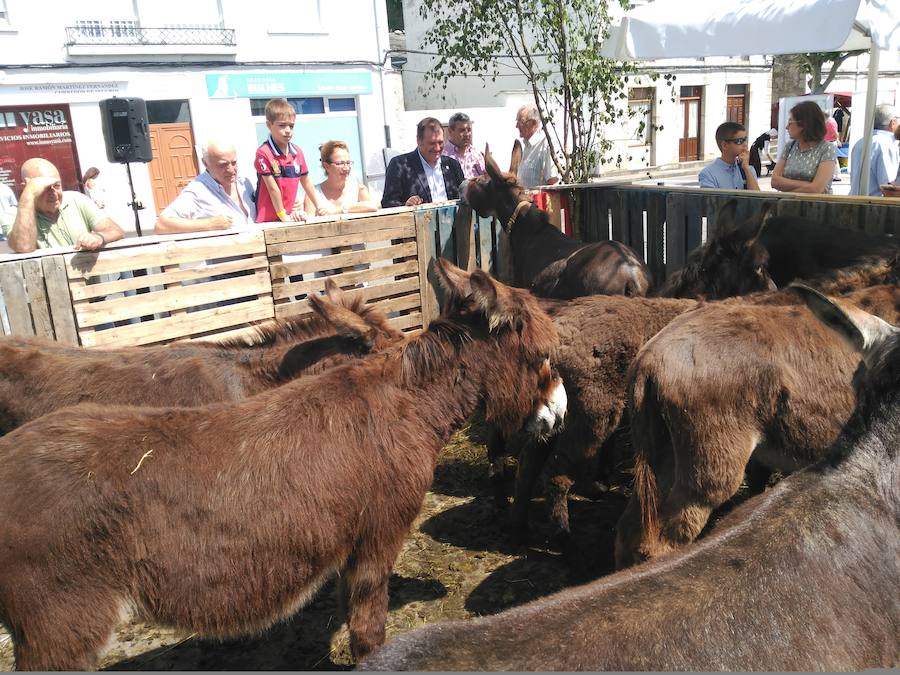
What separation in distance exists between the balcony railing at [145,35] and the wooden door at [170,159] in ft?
7.37

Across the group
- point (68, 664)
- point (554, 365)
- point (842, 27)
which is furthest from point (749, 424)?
point (842, 27)

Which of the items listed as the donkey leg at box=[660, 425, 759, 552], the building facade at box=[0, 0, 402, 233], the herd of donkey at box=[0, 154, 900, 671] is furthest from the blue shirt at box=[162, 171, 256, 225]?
the building facade at box=[0, 0, 402, 233]

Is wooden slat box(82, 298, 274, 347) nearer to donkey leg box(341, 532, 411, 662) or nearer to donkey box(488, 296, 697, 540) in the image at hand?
donkey box(488, 296, 697, 540)

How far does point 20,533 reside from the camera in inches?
89.7

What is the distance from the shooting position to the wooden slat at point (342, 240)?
19.4 ft

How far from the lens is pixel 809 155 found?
21.2 feet

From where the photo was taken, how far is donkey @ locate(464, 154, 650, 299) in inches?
215

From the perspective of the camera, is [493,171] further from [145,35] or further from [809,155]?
[145,35]

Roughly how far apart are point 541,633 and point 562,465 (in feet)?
8.79

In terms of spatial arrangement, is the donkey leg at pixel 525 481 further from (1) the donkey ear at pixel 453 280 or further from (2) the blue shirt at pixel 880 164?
(2) the blue shirt at pixel 880 164

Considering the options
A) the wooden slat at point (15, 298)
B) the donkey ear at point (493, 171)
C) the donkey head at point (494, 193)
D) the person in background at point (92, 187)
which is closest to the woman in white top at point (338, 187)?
the donkey head at point (494, 193)

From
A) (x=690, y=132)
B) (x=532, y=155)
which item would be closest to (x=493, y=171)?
(x=532, y=155)

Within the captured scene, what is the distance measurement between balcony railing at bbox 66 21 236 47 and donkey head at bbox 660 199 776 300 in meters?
18.4

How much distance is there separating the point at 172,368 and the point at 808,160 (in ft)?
19.3
